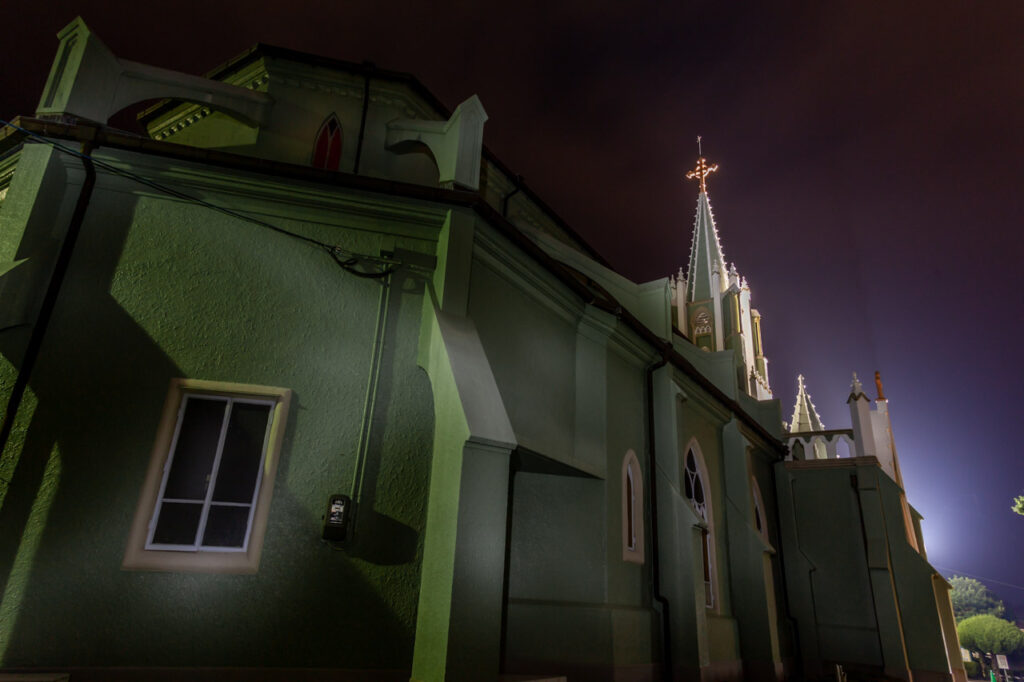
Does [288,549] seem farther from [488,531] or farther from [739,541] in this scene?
[739,541]

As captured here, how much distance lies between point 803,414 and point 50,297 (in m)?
46.6

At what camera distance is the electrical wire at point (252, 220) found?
716 cm

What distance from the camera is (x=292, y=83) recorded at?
441 inches

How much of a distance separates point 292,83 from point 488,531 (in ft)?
29.0

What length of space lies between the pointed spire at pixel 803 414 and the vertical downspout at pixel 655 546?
3711 centimetres

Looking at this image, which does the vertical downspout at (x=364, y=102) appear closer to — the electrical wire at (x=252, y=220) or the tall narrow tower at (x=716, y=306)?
the electrical wire at (x=252, y=220)

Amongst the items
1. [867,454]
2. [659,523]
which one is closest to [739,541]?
[659,523]

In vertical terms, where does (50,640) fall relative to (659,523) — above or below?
below

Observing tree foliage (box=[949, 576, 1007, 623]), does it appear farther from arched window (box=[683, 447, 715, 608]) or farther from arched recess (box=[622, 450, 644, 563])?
arched recess (box=[622, 450, 644, 563])

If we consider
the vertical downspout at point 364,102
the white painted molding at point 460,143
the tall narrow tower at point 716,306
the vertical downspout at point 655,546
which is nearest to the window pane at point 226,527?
the white painted molding at point 460,143

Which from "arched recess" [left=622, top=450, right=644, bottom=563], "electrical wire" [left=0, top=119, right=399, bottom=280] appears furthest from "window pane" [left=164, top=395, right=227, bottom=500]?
"arched recess" [left=622, top=450, right=644, bottom=563]

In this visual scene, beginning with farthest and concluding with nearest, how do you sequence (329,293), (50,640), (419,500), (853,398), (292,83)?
1. (853,398)
2. (292,83)
3. (329,293)
4. (419,500)
5. (50,640)

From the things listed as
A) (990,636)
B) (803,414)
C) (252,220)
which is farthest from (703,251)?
(990,636)

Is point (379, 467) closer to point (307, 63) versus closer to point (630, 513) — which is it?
point (630, 513)
